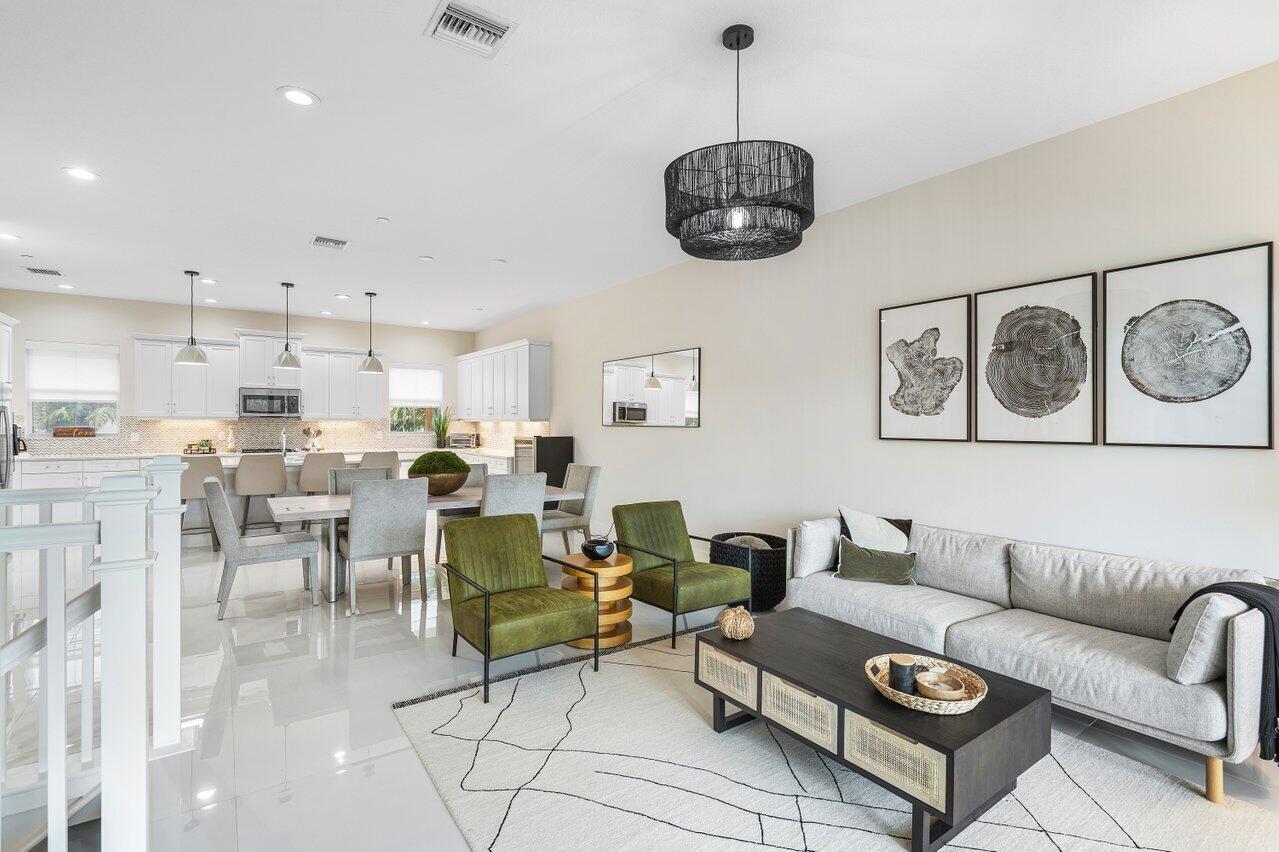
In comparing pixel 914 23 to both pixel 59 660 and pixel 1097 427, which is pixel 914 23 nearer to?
pixel 1097 427

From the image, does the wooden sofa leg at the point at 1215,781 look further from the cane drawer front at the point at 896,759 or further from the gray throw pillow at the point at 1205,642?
the cane drawer front at the point at 896,759

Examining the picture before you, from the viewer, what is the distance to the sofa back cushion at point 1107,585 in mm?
2721

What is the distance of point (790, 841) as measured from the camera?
2.04 metres

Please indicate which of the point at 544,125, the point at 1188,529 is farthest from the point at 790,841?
the point at 544,125

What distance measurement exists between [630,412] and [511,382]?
98.4 inches

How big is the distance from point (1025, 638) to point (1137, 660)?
1.32 ft

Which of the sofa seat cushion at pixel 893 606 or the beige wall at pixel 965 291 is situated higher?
the beige wall at pixel 965 291

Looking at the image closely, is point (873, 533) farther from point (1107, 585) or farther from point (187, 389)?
point (187, 389)

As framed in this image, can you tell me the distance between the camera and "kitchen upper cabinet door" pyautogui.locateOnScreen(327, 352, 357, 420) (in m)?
8.85

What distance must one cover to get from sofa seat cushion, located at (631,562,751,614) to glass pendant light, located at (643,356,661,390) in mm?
2481

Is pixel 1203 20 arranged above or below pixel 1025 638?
above

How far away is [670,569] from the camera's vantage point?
397cm

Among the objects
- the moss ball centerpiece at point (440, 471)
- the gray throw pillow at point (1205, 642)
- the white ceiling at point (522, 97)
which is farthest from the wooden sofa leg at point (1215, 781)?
the moss ball centerpiece at point (440, 471)

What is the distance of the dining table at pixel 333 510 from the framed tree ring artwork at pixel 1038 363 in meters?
3.38
